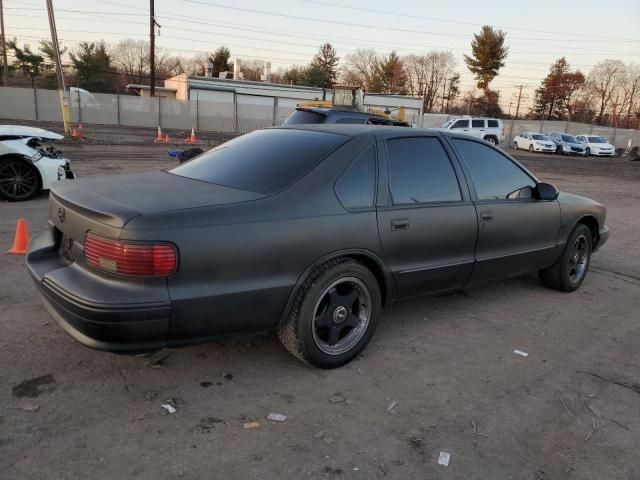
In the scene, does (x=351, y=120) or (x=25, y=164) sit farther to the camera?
(x=351, y=120)

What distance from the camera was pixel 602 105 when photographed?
78.4m

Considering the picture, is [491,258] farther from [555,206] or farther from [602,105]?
[602,105]

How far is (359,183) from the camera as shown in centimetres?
344

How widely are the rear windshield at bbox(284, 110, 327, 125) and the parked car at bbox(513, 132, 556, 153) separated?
2957 cm

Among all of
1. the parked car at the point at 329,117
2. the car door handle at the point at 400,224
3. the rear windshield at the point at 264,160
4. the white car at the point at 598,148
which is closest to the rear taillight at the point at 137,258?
the rear windshield at the point at 264,160

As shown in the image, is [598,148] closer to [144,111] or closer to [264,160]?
[144,111]

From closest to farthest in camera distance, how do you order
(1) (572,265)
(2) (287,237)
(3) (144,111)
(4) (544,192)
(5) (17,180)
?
1. (2) (287,237)
2. (4) (544,192)
3. (1) (572,265)
4. (5) (17,180)
5. (3) (144,111)

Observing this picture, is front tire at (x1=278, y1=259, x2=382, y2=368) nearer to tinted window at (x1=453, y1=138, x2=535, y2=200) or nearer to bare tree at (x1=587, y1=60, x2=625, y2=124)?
tinted window at (x1=453, y1=138, x2=535, y2=200)

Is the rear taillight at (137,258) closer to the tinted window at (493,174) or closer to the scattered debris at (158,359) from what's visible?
the scattered debris at (158,359)

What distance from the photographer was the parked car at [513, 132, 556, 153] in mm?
36500

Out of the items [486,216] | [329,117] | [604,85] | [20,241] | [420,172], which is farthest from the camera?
[604,85]

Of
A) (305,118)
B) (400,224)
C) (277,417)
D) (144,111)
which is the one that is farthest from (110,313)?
(144,111)

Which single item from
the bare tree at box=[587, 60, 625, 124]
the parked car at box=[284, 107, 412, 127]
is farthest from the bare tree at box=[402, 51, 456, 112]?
the parked car at box=[284, 107, 412, 127]

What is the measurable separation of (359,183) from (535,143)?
1482 inches
